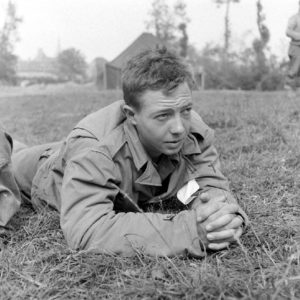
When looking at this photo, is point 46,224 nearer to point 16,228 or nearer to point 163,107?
point 16,228

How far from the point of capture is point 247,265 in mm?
2141

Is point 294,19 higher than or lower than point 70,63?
higher

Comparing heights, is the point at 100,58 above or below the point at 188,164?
below

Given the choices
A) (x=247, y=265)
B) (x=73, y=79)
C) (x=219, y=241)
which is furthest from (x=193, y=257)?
(x=73, y=79)

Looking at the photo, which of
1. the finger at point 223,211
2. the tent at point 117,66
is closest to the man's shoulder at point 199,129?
the finger at point 223,211

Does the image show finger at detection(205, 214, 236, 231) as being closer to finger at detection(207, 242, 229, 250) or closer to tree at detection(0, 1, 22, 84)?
finger at detection(207, 242, 229, 250)

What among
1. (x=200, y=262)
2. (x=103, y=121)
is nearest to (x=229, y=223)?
(x=200, y=262)

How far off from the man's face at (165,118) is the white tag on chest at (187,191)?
313 millimetres

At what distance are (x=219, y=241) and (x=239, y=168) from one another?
189 centimetres

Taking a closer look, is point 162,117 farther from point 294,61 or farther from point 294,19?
point 294,61

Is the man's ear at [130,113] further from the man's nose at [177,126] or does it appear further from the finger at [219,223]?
the finger at [219,223]

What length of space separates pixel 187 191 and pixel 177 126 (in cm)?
Result: 52

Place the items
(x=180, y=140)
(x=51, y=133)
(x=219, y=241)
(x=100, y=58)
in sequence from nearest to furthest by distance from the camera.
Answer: (x=219, y=241) → (x=180, y=140) → (x=51, y=133) → (x=100, y=58)

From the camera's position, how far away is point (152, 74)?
2.75 meters
